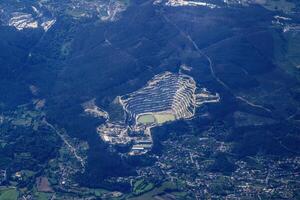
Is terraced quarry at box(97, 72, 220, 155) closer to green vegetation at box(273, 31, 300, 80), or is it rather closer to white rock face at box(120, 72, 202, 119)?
white rock face at box(120, 72, 202, 119)

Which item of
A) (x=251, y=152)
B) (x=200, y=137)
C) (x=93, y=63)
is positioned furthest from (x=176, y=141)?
(x=93, y=63)

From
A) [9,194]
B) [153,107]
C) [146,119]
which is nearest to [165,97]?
[153,107]

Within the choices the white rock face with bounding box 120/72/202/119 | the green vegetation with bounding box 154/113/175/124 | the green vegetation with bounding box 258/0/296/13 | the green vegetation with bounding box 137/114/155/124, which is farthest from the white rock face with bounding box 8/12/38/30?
the green vegetation with bounding box 258/0/296/13

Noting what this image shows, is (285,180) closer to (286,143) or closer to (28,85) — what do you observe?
(286,143)

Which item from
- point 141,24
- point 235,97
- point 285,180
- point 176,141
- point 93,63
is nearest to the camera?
point 285,180

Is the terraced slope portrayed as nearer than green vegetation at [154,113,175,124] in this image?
No
